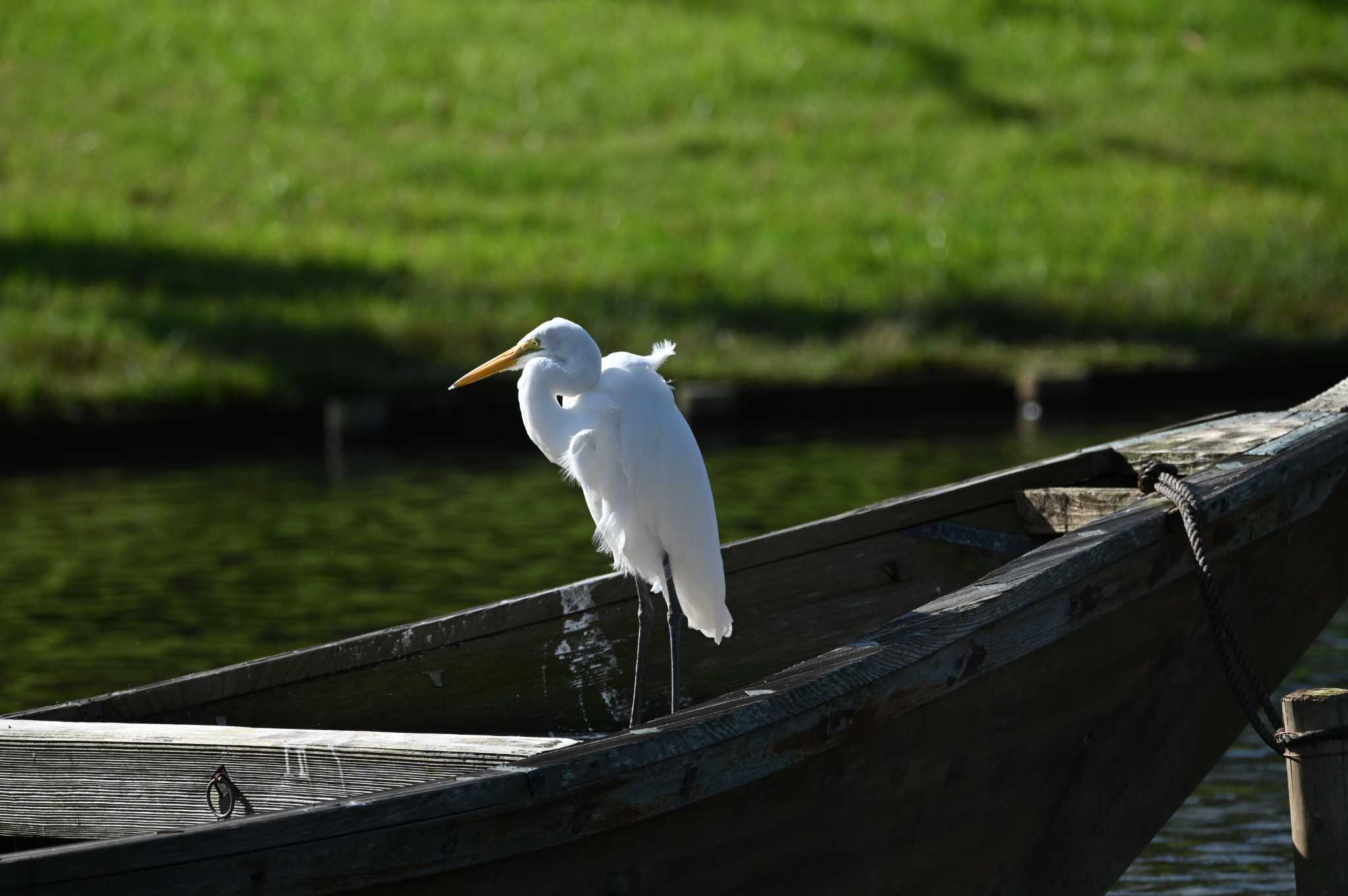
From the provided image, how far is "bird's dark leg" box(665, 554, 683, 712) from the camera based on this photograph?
311 centimetres

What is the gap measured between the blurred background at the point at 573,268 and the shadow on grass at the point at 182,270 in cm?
4

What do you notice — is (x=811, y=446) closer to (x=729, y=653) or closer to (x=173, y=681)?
(x=729, y=653)

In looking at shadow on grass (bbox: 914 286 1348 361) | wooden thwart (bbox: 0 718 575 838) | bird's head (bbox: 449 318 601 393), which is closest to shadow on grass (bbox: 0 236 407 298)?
shadow on grass (bbox: 914 286 1348 361)

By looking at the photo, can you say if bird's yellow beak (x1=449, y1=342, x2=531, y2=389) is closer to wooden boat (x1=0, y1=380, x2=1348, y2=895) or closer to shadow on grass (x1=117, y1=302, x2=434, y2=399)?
wooden boat (x1=0, y1=380, x2=1348, y2=895)

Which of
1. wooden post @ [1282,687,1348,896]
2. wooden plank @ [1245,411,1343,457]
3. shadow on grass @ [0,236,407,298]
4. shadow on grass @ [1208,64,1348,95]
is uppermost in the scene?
shadow on grass @ [1208,64,1348,95]

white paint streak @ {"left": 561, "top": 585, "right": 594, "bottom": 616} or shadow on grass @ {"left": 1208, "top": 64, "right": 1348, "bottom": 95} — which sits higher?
shadow on grass @ {"left": 1208, "top": 64, "right": 1348, "bottom": 95}

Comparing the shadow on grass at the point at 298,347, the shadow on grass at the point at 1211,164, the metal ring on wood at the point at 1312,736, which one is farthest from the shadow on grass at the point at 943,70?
the metal ring on wood at the point at 1312,736

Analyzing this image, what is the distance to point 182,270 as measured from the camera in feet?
37.9

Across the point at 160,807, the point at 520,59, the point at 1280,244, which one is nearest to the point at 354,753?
the point at 160,807

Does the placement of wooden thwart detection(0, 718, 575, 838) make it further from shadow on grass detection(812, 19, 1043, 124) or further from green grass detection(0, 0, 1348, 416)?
shadow on grass detection(812, 19, 1043, 124)

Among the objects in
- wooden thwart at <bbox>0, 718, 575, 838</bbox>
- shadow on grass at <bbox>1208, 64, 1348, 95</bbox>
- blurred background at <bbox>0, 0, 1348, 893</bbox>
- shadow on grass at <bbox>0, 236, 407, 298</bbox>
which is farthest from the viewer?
shadow on grass at <bbox>1208, 64, 1348, 95</bbox>

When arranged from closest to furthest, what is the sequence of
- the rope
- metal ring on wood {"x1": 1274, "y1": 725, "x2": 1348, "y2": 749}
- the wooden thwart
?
the wooden thwart
metal ring on wood {"x1": 1274, "y1": 725, "x2": 1348, "y2": 749}
the rope

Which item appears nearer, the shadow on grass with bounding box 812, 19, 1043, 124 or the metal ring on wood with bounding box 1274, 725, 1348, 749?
the metal ring on wood with bounding box 1274, 725, 1348, 749

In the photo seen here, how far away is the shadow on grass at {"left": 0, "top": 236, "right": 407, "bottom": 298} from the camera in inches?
442
